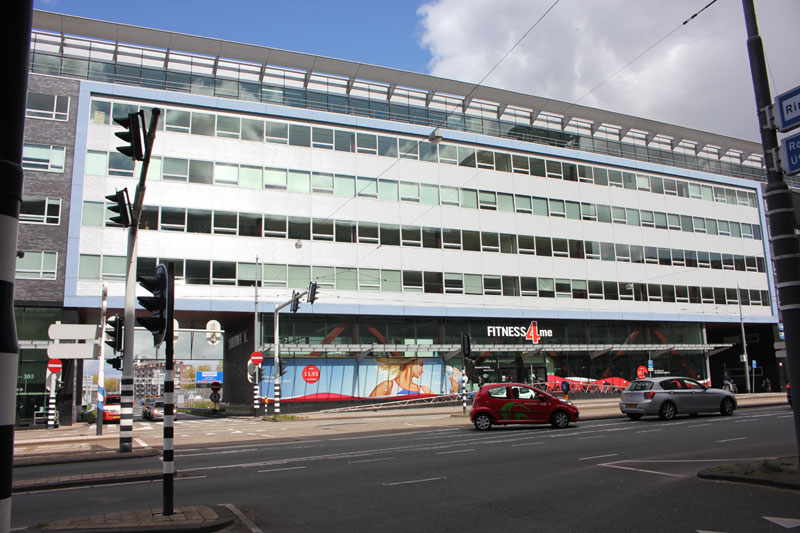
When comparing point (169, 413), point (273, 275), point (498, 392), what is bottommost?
point (498, 392)

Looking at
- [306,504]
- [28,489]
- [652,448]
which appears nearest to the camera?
[306,504]

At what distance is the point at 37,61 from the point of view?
3719 centimetres

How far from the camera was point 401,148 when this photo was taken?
44.3 m

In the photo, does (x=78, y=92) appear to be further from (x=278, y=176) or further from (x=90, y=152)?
(x=278, y=176)

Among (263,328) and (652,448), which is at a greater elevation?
(263,328)

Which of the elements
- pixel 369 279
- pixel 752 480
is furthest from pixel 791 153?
pixel 369 279

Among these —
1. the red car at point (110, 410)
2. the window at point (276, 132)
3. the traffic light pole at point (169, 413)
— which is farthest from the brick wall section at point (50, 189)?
the traffic light pole at point (169, 413)

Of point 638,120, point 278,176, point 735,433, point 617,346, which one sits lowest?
point 735,433

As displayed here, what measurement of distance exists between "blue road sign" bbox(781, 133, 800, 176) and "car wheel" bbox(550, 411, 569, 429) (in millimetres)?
14346

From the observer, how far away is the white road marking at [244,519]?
718cm

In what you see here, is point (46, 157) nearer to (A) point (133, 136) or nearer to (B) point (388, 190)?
(B) point (388, 190)

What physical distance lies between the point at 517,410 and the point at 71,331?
1504 centimetres

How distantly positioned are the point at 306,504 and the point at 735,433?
13.3 m

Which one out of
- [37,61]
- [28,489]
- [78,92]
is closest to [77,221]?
[78,92]
